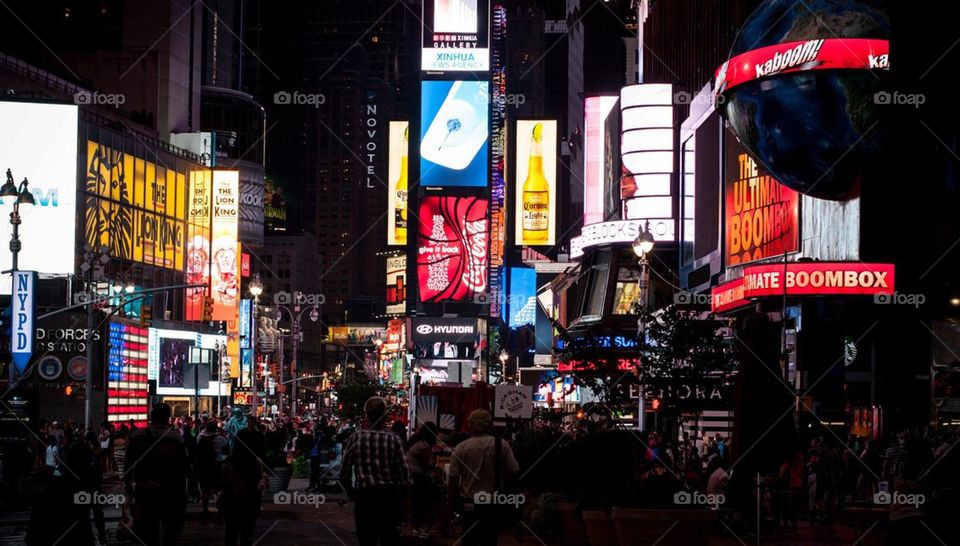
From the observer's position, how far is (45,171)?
8144cm

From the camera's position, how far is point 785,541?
23.7m

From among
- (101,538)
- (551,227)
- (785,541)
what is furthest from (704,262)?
(551,227)

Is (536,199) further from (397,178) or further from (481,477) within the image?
(481,477)

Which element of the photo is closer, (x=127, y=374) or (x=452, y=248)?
(x=127, y=374)

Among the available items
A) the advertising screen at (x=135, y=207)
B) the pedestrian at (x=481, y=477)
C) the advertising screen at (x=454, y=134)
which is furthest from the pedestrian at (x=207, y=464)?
the advertising screen at (x=454, y=134)

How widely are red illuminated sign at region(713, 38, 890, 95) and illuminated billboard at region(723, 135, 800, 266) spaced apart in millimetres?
5948

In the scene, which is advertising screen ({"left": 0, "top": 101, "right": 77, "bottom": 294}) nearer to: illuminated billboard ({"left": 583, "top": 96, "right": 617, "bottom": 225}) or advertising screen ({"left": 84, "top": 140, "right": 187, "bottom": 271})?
advertising screen ({"left": 84, "top": 140, "right": 187, "bottom": 271})

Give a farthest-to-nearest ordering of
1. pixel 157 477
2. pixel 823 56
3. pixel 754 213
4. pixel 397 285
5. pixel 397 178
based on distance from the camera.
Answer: pixel 397 285 < pixel 397 178 < pixel 754 213 < pixel 823 56 < pixel 157 477

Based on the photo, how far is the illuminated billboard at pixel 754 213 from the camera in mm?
45281

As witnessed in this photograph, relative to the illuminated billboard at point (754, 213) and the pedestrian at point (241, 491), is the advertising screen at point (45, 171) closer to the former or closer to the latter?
the illuminated billboard at point (754, 213)

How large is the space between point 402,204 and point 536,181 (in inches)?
740

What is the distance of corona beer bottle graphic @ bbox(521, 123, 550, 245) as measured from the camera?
12175 cm

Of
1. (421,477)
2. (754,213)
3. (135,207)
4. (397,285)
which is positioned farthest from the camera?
(397,285)

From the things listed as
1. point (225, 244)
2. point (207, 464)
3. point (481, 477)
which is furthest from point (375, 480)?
point (225, 244)
